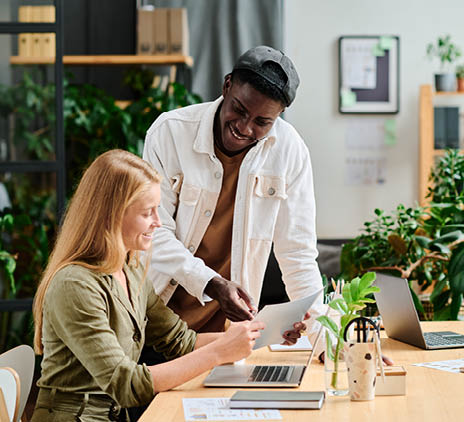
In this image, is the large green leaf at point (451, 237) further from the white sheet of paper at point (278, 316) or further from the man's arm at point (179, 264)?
the white sheet of paper at point (278, 316)

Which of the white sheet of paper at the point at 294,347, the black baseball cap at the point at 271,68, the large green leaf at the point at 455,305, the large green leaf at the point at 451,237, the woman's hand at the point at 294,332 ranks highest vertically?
the black baseball cap at the point at 271,68

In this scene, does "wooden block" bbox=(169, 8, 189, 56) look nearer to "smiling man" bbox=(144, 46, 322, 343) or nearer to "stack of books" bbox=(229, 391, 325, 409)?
"smiling man" bbox=(144, 46, 322, 343)

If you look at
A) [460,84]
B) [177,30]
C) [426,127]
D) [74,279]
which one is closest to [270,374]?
[74,279]

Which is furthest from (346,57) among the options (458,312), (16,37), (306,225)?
(306,225)

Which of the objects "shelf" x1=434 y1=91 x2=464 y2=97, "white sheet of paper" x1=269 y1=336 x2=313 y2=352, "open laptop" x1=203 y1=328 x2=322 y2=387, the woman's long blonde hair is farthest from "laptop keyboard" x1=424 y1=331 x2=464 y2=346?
"shelf" x1=434 y1=91 x2=464 y2=97

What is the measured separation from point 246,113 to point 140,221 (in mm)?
423

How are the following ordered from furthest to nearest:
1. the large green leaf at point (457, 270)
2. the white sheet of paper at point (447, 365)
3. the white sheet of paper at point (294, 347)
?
1. the large green leaf at point (457, 270)
2. the white sheet of paper at point (294, 347)
3. the white sheet of paper at point (447, 365)

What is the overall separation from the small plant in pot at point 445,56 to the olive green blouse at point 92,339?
4.03 metres

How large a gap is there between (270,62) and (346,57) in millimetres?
3734

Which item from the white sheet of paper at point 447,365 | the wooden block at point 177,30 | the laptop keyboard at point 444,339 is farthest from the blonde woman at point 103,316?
the wooden block at point 177,30

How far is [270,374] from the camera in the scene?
5.59 ft

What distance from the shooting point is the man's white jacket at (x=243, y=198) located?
6.91 ft

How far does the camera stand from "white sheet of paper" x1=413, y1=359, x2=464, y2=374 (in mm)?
1758

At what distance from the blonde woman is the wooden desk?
0.20 feet
